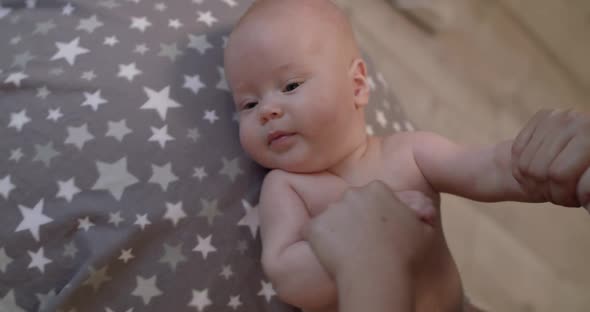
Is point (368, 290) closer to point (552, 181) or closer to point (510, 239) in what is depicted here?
point (552, 181)

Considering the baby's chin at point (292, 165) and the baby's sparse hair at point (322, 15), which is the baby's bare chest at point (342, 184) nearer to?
the baby's chin at point (292, 165)

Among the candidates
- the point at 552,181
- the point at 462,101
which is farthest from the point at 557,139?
the point at 462,101

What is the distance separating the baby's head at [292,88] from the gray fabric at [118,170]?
0.08m

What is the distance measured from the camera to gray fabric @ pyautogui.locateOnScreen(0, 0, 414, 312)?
2.58ft

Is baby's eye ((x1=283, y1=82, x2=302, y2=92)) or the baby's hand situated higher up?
the baby's hand

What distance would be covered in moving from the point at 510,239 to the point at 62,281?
978 millimetres

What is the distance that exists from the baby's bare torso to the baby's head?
0.10ft

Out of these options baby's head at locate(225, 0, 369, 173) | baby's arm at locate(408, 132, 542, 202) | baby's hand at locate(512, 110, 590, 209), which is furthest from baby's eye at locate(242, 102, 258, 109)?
baby's hand at locate(512, 110, 590, 209)

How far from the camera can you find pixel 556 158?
1.84ft

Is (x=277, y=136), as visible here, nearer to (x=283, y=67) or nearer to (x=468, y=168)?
(x=283, y=67)

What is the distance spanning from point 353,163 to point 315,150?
89 mm

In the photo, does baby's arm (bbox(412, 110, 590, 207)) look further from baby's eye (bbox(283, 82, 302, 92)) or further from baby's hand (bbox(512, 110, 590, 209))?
baby's eye (bbox(283, 82, 302, 92))

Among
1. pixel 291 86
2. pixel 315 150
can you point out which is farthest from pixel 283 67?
pixel 315 150

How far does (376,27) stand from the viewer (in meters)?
1.47
